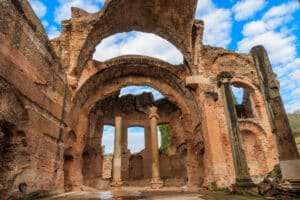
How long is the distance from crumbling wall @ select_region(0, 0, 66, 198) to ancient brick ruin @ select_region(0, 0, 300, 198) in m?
0.03

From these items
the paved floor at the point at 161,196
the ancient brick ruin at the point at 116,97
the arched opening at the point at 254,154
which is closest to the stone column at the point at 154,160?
the ancient brick ruin at the point at 116,97

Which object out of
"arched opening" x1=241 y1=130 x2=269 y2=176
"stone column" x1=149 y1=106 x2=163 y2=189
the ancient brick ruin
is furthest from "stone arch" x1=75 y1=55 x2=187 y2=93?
"arched opening" x1=241 y1=130 x2=269 y2=176

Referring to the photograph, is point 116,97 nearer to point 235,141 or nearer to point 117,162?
point 117,162

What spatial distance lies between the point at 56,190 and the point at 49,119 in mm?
2532

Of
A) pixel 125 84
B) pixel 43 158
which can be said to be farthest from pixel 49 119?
pixel 125 84

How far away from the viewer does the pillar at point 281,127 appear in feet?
14.2

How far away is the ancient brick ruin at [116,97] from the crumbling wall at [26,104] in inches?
1.1

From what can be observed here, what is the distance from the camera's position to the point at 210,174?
923 cm

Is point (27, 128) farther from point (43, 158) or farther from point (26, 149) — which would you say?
point (43, 158)

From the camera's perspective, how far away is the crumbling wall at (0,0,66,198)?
5.30 metres

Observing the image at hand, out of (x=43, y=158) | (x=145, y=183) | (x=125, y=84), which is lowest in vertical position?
(x=145, y=183)

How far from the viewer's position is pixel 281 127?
489cm

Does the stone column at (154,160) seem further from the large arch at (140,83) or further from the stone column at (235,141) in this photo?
the stone column at (235,141)

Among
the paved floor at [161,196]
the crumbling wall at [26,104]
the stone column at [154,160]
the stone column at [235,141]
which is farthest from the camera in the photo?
the stone column at [154,160]
